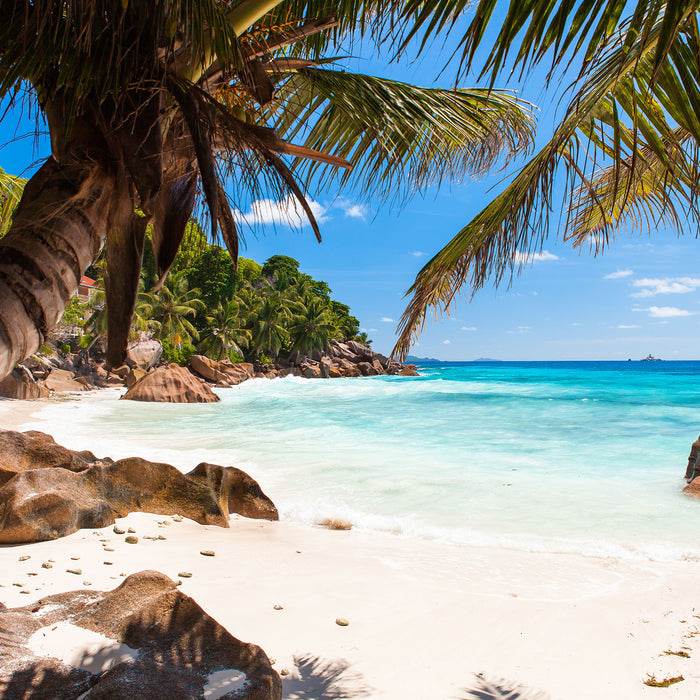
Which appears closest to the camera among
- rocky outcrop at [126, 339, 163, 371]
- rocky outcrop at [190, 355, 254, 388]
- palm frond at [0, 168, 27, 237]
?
palm frond at [0, 168, 27, 237]

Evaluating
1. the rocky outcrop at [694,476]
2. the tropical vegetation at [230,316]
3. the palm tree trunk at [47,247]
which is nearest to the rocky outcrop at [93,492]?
the palm tree trunk at [47,247]

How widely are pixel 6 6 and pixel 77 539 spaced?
3.15m

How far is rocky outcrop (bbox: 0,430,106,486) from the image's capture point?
4457 millimetres

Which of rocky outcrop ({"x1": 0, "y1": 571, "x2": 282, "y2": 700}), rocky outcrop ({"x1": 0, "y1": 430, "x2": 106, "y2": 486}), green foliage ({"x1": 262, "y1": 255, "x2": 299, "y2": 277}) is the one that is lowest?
rocky outcrop ({"x1": 0, "y1": 571, "x2": 282, "y2": 700})

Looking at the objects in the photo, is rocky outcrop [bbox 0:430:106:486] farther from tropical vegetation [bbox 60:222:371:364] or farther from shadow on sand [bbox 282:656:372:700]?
tropical vegetation [bbox 60:222:371:364]

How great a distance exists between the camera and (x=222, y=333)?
3928 cm

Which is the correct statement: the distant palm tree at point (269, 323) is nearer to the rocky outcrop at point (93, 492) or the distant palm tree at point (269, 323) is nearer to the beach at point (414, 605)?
the rocky outcrop at point (93, 492)

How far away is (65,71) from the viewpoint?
5.24 ft

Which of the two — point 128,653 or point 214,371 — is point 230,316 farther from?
point 128,653

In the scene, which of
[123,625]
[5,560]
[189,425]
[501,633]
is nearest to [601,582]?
[501,633]

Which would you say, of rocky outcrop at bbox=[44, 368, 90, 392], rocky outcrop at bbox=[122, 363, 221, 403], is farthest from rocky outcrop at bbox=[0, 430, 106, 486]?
rocky outcrop at bbox=[44, 368, 90, 392]

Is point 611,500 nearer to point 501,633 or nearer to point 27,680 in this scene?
point 501,633

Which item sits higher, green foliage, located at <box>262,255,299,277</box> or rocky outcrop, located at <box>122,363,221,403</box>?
green foliage, located at <box>262,255,299,277</box>

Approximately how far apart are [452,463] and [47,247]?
8164 millimetres
